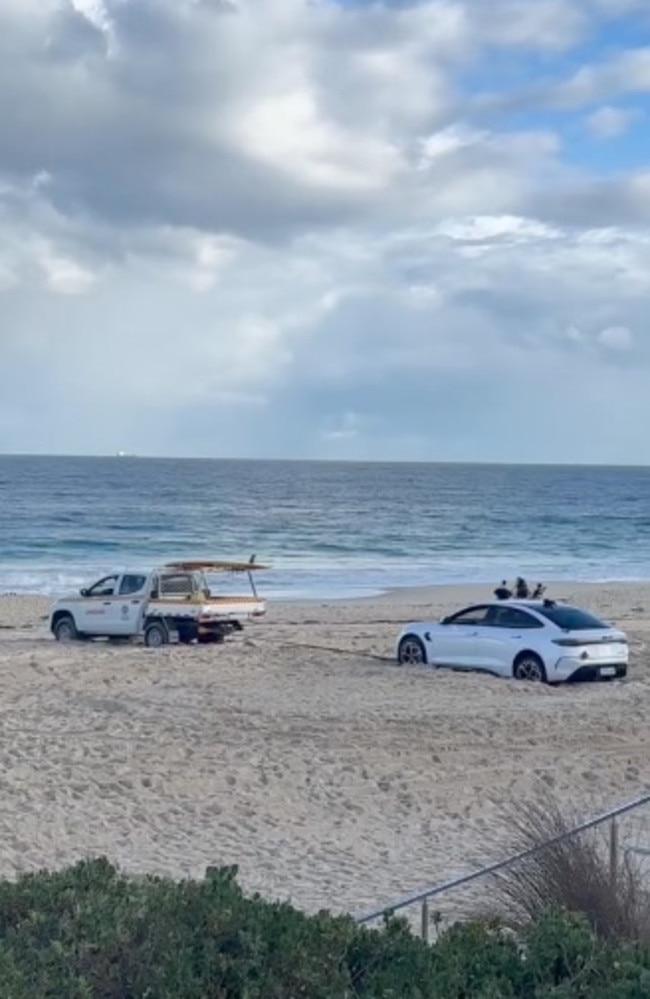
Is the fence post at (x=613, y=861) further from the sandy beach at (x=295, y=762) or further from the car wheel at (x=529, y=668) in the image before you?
the car wheel at (x=529, y=668)

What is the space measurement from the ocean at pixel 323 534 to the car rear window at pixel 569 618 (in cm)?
2204

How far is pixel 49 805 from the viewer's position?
13711 mm

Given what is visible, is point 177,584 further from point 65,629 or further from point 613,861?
point 613,861

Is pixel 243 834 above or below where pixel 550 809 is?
below

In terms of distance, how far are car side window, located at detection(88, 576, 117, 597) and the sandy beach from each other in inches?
116

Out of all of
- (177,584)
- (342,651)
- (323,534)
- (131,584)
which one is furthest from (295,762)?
(323,534)

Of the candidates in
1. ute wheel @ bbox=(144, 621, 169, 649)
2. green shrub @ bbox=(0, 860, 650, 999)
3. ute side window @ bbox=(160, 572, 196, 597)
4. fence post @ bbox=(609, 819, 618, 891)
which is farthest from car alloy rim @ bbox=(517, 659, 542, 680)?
green shrub @ bbox=(0, 860, 650, 999)

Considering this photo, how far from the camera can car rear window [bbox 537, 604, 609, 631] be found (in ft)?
72.4

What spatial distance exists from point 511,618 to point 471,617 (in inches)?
31.1

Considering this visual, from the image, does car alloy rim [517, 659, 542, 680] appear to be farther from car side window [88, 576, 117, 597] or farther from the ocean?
the ocean

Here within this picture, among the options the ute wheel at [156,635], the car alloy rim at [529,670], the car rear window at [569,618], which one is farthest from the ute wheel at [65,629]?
the car rear window at [569,618]

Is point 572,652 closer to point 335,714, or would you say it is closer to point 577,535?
point 335,714

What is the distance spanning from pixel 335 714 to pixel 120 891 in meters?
12.7

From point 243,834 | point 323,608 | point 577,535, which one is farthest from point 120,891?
point 577,535
